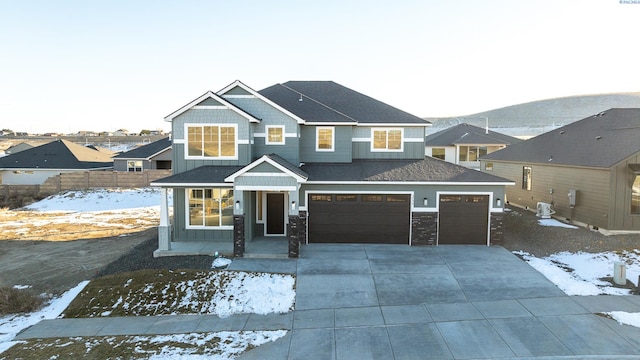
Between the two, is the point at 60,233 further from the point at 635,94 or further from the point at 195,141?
the point at 635,94

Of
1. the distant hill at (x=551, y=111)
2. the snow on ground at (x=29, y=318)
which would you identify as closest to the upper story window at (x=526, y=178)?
the snow on ground at (x=29, y=318)

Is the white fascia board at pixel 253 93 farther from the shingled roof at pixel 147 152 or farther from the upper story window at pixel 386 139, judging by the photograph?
the shingled roof at pixel 147 152

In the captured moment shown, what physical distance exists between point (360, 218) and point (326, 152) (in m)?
3.94

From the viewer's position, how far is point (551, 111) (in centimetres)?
11894

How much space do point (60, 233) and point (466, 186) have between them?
1972cm

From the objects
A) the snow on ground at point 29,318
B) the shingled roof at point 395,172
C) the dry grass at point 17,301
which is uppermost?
the shingled roof at point 395,172

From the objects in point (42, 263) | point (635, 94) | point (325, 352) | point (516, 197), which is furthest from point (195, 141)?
point (635, 94)

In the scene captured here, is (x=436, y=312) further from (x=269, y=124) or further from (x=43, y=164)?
(x=43, y=164)

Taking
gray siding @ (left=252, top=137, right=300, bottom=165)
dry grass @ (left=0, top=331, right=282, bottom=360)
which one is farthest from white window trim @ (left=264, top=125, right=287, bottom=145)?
dry grass @ (left=0, top=331, right=282, bottom=360)

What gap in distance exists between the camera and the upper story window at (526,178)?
2116cm

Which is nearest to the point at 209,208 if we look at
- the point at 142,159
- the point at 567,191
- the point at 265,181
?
the point at 265,181

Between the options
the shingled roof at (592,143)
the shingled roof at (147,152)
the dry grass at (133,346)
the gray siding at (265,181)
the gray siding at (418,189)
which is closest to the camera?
the dry grass at (133,346)

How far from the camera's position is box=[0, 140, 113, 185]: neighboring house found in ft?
114

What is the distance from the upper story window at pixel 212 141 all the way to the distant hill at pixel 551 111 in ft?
339
